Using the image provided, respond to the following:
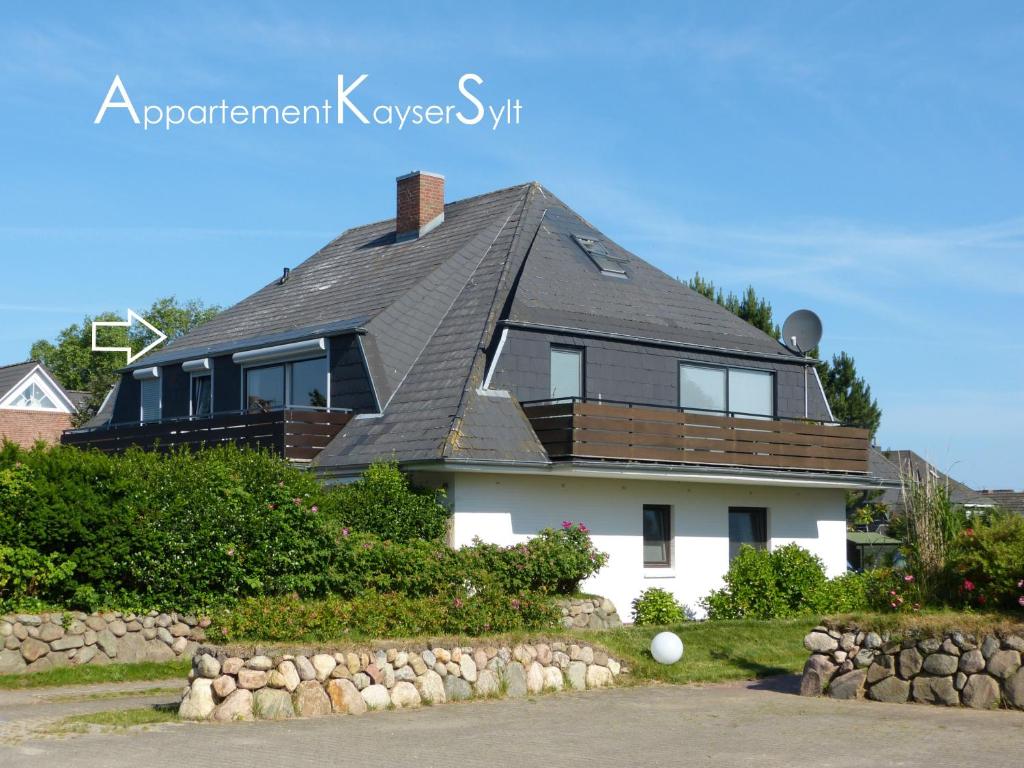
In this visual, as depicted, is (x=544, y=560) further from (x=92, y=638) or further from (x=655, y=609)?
(x=92, y=638)

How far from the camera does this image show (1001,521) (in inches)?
659

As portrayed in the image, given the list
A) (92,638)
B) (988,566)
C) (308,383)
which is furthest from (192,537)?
→ (988,566)

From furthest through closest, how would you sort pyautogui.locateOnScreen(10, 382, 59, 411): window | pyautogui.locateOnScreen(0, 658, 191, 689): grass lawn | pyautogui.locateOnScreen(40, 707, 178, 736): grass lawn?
pyautogui.locateOnScreen(10, 382, 59, 411): window → pyautogui.locateOnScreen(0, 658, 191, 689): grass lawn → pyautogui.locateOnScreen(40, 707, 178, 736): grass lawn

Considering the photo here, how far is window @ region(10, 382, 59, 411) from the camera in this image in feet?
164

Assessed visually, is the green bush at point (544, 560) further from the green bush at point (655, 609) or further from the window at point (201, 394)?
the window at point (201, 394)

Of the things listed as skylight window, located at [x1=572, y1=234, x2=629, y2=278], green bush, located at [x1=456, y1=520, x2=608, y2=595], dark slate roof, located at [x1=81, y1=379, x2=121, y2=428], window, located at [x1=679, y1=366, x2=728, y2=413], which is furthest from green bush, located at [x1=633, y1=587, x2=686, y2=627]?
dark slate roof, located at [x1=81, y1=379, x2=121, y2=428]

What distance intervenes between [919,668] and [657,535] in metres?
10.8

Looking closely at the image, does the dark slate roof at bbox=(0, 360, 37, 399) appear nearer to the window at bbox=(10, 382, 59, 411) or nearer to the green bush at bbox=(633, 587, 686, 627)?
the window at bbox=(10, 382, 59, 411)

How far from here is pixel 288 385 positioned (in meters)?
27.6

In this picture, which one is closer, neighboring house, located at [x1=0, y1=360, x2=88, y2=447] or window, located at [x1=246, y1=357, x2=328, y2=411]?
window, located at [x1=246, y1=357, x2=328, y2=411]

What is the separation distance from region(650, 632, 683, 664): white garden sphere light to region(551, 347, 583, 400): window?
8.05 metres

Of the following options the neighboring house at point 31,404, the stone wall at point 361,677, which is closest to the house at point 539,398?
the stone wall at point 361,677

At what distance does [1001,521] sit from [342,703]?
8912 mm

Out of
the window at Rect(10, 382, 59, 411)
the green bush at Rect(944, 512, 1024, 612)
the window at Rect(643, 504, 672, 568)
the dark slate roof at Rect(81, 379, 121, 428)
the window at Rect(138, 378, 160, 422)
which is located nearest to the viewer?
the green bush at Rect(944, 512, 1024, 612)
